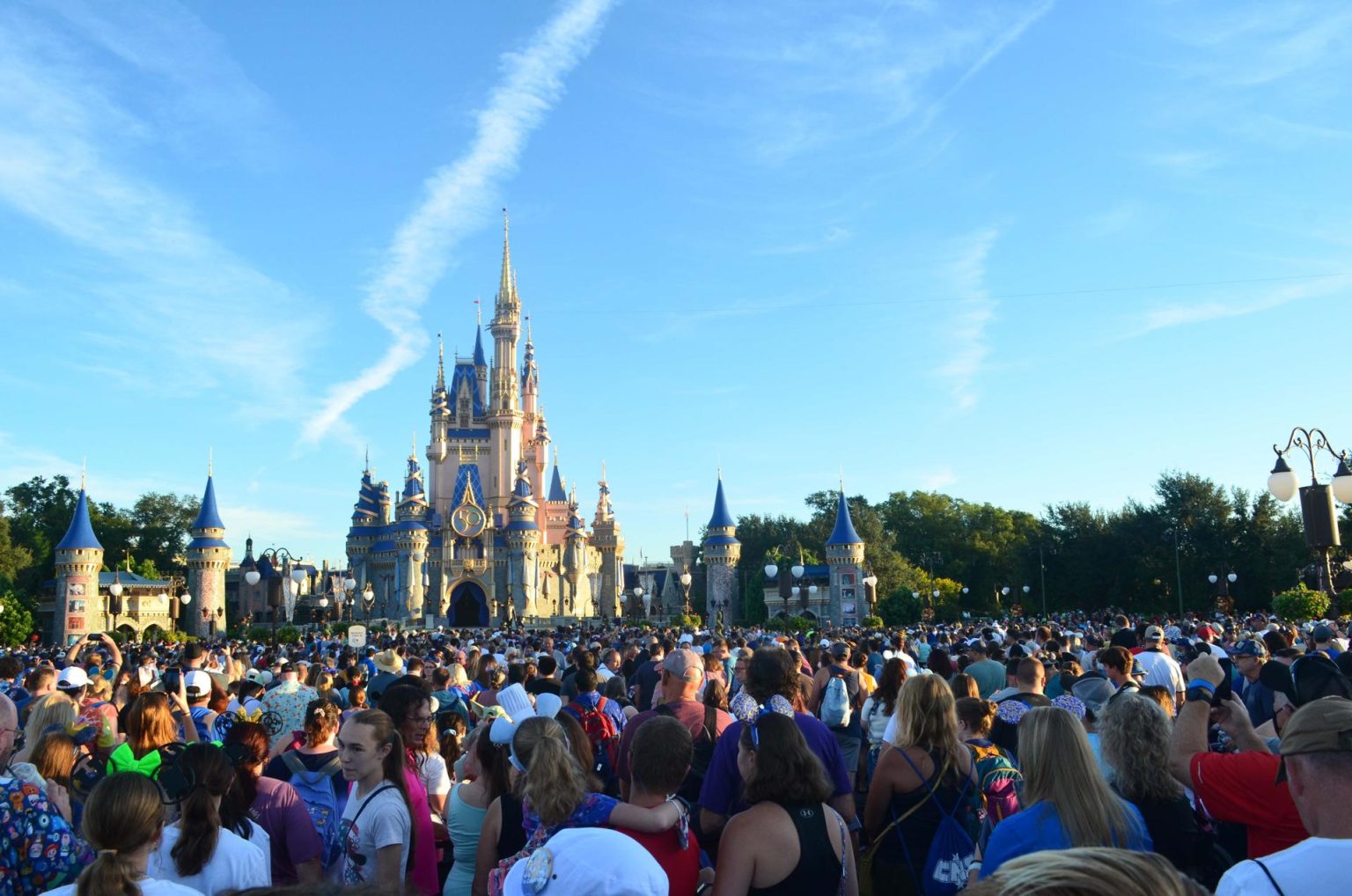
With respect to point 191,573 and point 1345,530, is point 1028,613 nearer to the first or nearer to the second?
point 1345,530

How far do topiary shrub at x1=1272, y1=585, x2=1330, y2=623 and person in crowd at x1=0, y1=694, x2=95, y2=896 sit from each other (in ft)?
86.6

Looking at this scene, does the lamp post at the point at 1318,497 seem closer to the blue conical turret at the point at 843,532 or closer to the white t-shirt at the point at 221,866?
the white t-shirt at the point at 221,866

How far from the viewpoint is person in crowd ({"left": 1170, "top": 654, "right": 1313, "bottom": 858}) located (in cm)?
399

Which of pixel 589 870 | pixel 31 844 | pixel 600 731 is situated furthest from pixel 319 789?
pixel 589 870

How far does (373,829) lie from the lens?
498cm

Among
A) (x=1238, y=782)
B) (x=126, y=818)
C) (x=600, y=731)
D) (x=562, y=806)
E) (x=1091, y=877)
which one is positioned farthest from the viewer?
(x=600, y=731)

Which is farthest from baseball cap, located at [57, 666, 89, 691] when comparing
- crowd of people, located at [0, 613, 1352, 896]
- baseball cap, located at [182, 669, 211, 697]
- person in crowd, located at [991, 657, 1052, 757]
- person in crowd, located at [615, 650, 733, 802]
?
person in crowd, located at [991, 657, 1052, 757]

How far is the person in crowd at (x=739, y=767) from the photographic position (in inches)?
211

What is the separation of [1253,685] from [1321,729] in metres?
6.20

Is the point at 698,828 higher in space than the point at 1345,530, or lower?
lower

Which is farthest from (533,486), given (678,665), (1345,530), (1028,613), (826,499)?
(678,665)

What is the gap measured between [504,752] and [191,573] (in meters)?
63.7

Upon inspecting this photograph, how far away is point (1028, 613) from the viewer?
199 feet

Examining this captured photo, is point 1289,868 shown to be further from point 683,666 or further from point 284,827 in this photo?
point 683,666
